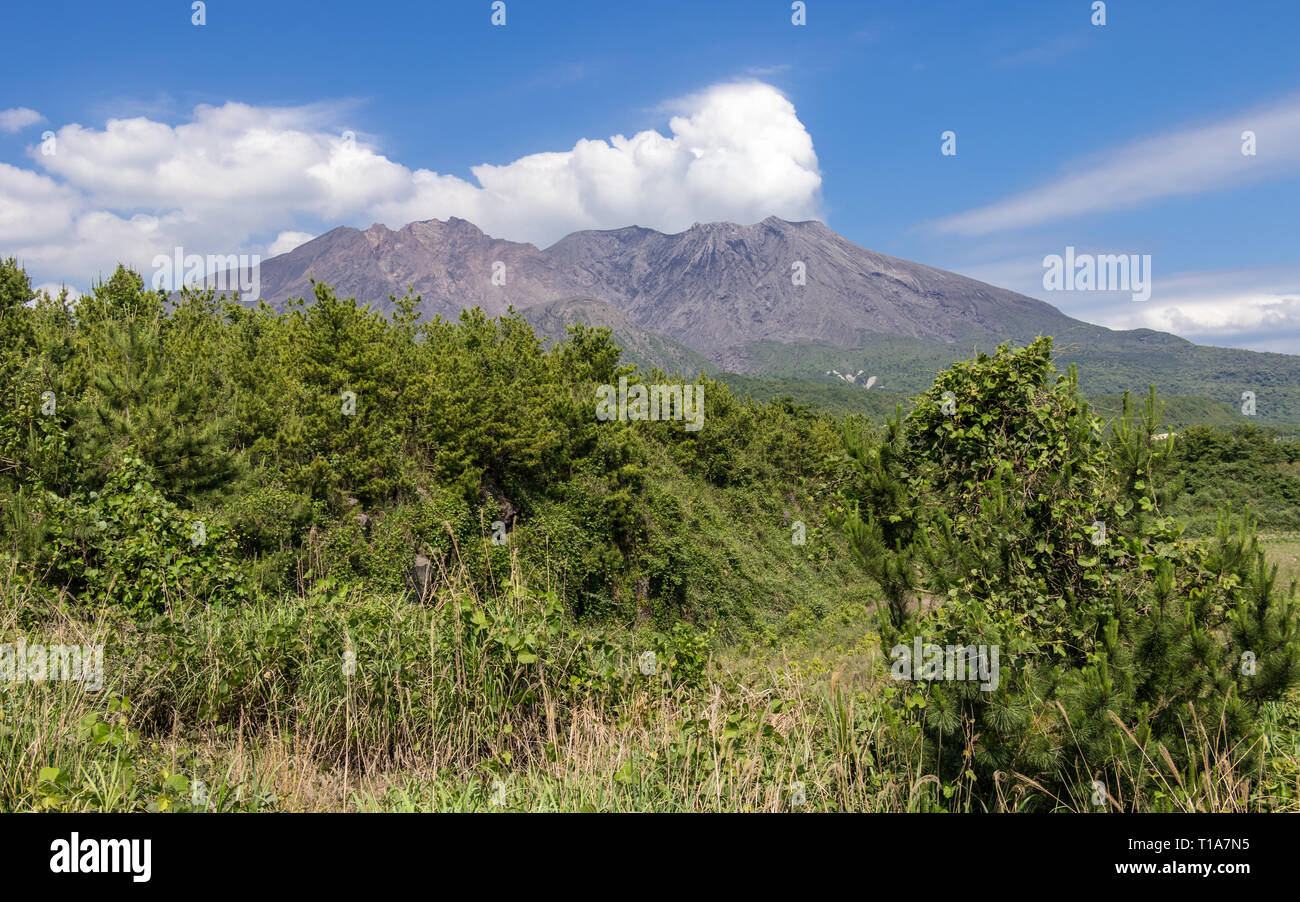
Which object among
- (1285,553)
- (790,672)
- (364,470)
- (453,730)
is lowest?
(1285,553)

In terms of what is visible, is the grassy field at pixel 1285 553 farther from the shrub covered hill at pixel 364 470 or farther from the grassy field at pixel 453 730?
the grassy field at pixel 453 730

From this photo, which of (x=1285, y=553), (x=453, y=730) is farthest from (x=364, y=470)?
(x=1285, y=553)

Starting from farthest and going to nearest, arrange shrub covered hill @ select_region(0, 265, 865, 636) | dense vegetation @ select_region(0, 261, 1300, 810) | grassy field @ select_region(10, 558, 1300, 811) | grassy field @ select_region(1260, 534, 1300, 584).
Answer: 1. grassy field @ select_region(1260, 534, 1300, 584)
2. shrub covered hill @ select_region(0, 265, 865, 636)
3. dense vegetation @ select_region(0, 261, 1300, 810)
4. grassy field @ select_region(10, 558, 1300, 811)

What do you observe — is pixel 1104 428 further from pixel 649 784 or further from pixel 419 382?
pixel 419 382

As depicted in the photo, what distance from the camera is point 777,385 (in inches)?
6929

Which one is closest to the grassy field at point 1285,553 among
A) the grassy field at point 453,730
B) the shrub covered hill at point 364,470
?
the shrub covered hill at point 364,470

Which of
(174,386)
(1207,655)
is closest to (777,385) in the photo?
(174,386)

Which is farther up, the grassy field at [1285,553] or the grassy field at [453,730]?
the grassy field at [453,730]

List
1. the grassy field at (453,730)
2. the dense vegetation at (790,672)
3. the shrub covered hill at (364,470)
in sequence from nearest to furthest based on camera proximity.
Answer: the grassy field at (453,730)
the dense vegetation at (790,672)
the shrub covered hill at (364,470)

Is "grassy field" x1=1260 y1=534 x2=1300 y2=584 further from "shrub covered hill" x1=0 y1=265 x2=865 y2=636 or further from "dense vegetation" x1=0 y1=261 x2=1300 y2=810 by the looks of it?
"dense vegetation" x1=0 y1=261 x2=1300 y2=810

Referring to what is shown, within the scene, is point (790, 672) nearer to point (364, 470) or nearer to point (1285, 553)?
point (364, 470)

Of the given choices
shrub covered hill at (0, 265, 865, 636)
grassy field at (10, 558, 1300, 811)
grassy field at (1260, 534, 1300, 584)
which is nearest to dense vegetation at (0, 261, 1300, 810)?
grassy field at (10, 558, 1300, 811)

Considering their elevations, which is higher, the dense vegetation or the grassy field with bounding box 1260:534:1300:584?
the dense vegetation

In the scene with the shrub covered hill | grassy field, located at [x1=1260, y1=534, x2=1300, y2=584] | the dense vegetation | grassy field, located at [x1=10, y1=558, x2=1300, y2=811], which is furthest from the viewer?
grassy field, located at [x1=1260, y1=534, x2=1300, y2=584]
